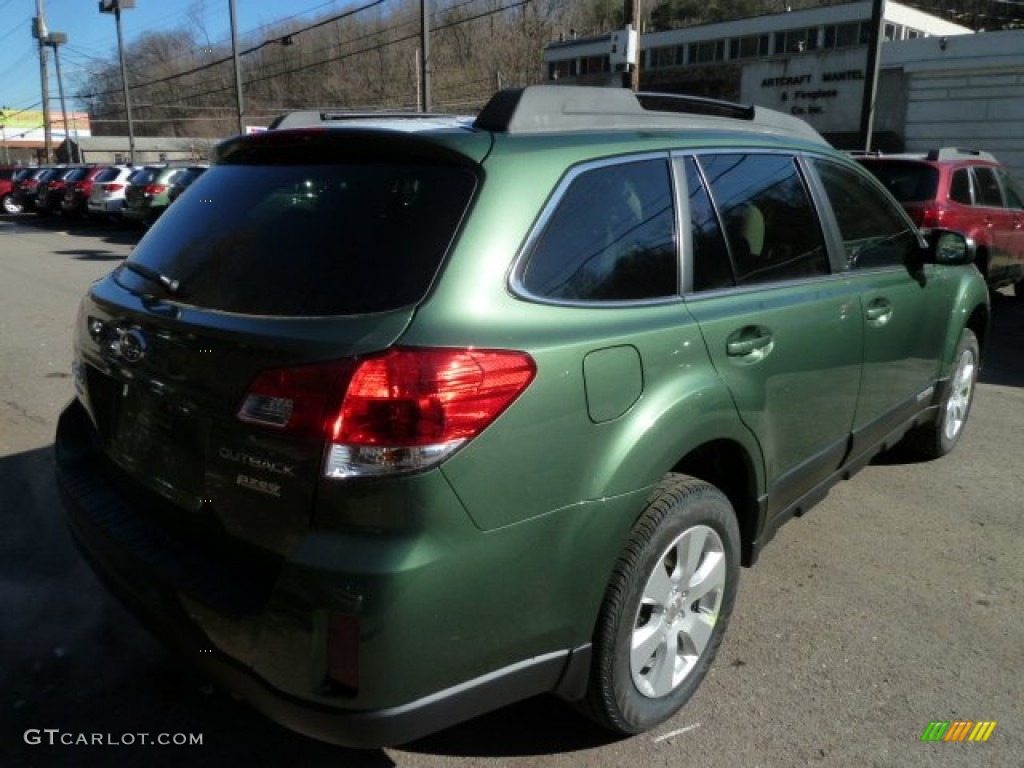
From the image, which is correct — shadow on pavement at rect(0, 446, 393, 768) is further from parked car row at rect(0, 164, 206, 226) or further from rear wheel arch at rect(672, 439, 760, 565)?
parked car row at rect(0, 164, 206, 226)

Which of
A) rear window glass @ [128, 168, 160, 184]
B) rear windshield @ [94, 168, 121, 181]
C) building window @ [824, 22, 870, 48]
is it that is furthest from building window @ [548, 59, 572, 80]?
rear window glass @ [128, 168, 160, 184]

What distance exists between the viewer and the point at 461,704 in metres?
2.04

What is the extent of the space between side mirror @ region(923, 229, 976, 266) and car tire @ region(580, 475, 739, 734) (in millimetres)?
2245

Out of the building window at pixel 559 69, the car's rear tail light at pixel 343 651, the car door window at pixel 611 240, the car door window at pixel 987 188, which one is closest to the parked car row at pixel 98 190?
the car door window at pixel 987 188

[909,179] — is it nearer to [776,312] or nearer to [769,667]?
[776,312]

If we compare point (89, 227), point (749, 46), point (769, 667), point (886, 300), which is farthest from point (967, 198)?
point (749, 46)

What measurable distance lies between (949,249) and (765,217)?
1.63 meters

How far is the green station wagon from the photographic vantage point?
6.26ft

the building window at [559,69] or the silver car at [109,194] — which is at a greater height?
the building window at [559,69]

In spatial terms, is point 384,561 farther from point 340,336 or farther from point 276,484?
point 340,336

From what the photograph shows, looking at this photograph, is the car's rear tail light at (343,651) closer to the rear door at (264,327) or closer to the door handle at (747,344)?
the rear door at (264,327)

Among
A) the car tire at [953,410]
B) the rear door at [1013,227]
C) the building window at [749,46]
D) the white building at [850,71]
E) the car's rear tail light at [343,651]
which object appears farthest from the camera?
the building window at [749,46]

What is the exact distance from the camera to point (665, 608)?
257cm

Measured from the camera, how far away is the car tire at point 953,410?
4.80m
